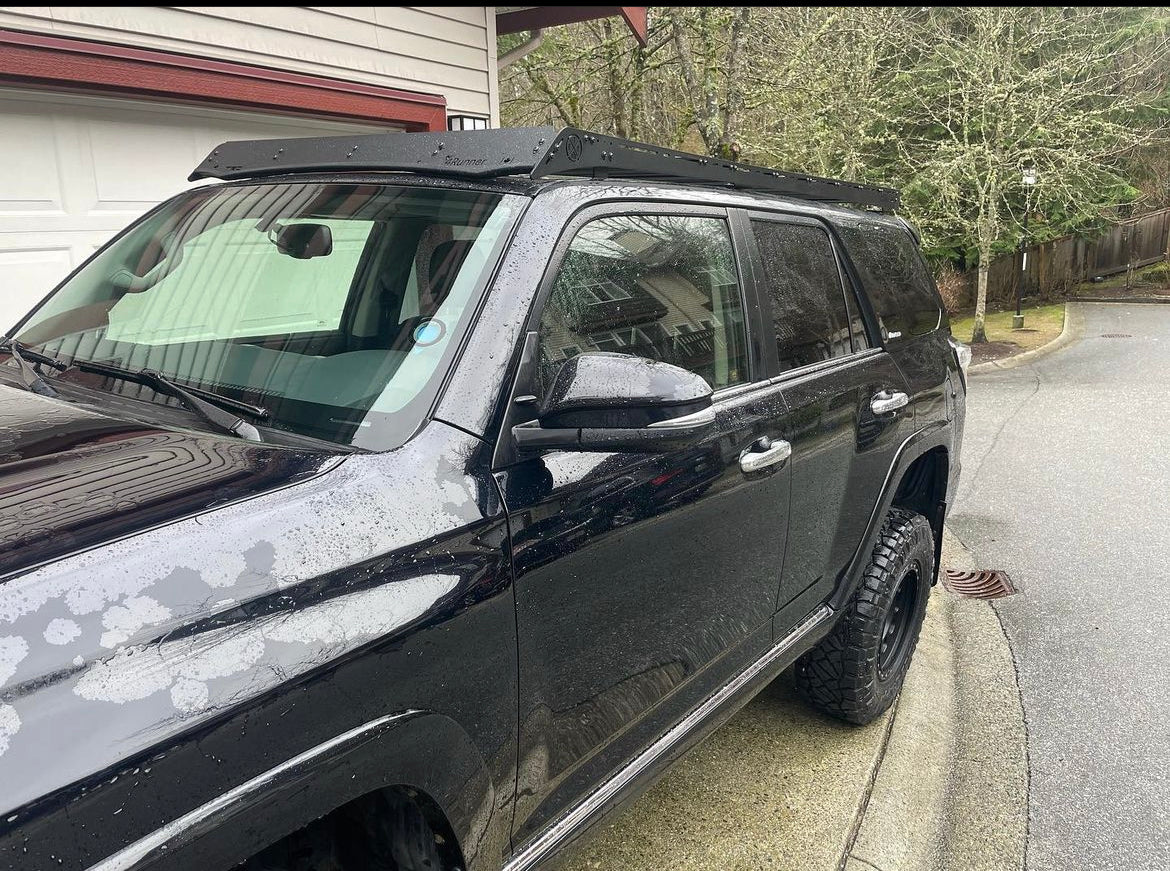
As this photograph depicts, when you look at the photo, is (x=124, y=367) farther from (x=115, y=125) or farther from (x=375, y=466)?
(x=115, y=125)

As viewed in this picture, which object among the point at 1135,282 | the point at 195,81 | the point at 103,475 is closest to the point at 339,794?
the point at 103,475

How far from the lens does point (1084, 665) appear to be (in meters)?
4.18

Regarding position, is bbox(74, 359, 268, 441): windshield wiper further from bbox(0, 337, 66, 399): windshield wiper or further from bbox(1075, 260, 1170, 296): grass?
bbox(1075, 260, 1170, 296): grass

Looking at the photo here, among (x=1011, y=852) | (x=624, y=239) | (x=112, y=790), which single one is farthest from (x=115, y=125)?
(x=1011, y=852)

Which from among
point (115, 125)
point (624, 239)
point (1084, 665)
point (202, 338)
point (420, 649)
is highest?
point (115, 125)

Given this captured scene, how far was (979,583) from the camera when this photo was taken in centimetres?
519

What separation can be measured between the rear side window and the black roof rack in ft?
2.24

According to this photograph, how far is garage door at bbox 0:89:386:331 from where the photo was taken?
15.5ft

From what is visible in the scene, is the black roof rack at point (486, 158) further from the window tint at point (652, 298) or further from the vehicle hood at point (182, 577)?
the vehicle hood at point (182, 577)

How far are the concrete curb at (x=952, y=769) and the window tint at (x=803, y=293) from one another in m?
1.53

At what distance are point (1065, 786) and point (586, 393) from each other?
271 cm

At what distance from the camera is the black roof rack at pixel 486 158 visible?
6.29 ft

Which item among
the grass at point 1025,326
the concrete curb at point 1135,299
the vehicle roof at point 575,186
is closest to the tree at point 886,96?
the grass at point 1025,326

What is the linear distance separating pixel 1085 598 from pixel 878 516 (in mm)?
2501
